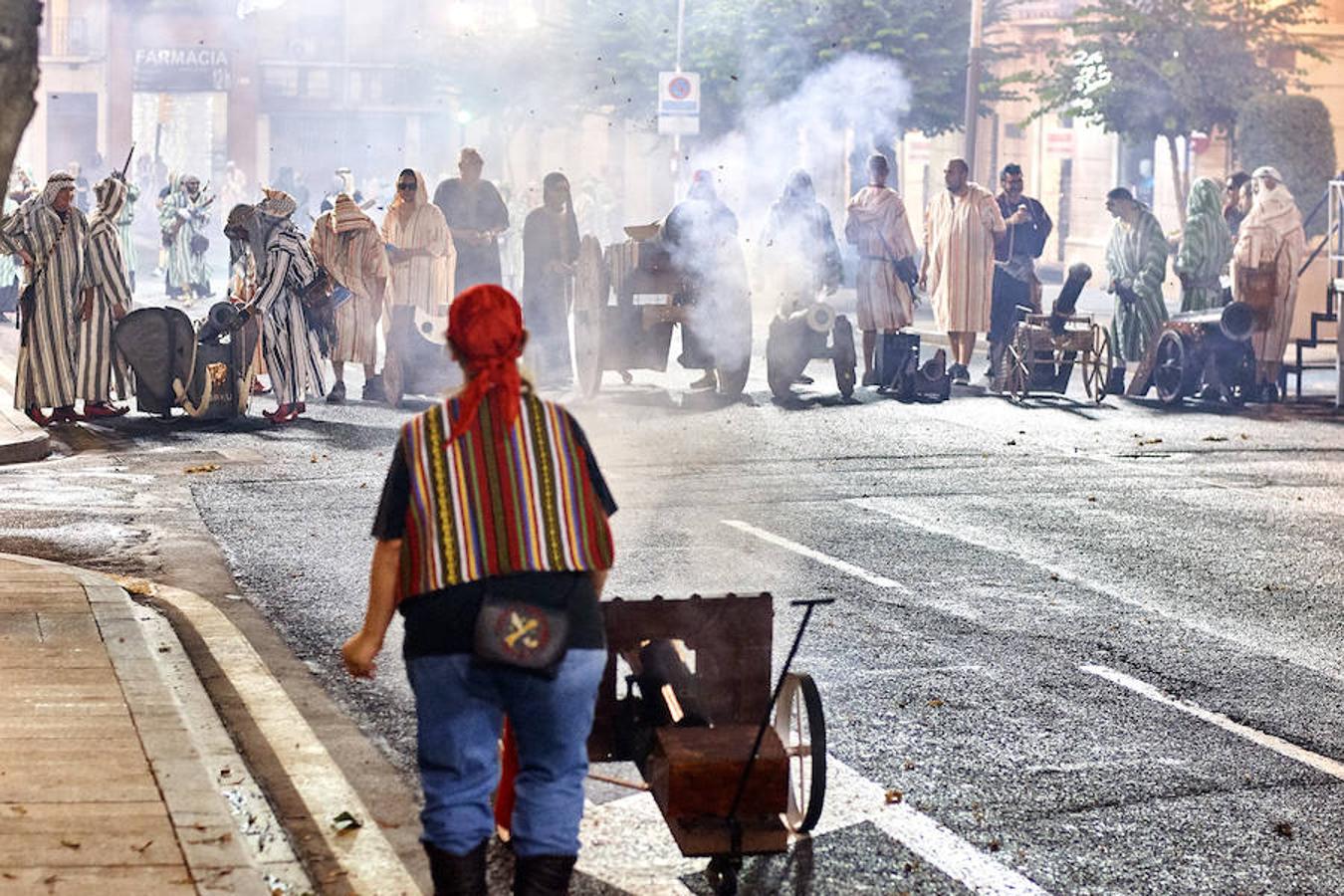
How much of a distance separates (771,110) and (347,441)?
23.2 meters

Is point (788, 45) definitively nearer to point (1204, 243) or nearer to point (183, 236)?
point (183, 236)

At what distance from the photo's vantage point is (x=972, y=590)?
9367 mm

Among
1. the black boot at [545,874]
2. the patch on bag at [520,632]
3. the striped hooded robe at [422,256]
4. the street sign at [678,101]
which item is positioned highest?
the street sign at [678,101]

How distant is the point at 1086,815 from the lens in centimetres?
602

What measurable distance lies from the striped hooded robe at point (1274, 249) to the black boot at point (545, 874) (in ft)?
46.6

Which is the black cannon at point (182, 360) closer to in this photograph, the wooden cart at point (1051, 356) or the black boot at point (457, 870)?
the wooden cart at point (1051, 356)

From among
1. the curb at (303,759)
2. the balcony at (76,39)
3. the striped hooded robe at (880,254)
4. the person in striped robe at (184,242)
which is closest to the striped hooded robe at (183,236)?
the person in striped robe at (184,242)

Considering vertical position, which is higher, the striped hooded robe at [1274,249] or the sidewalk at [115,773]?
the striped hooded robe at [1274,249]

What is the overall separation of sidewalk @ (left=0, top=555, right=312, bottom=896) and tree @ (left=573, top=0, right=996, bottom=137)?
2770 cm

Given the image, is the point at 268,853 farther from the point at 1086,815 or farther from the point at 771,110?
the point at 771,110

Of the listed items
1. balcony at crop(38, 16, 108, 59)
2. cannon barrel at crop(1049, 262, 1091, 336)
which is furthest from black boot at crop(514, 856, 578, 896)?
balcony at crop(38, 16, 108, 59)

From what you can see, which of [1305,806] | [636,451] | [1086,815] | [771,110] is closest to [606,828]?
[1086,815]

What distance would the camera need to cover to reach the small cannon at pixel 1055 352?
57.3 feet

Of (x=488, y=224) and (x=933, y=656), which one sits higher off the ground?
(x=488, y=224)
